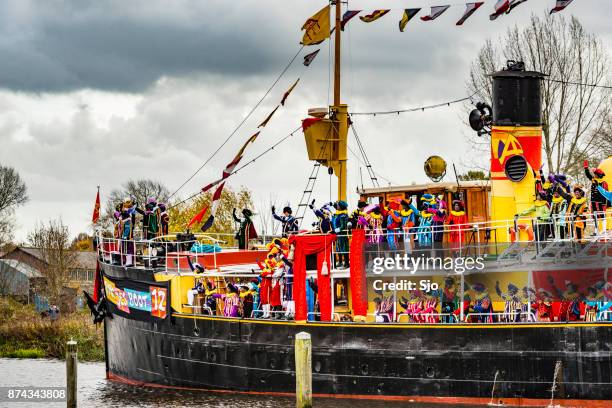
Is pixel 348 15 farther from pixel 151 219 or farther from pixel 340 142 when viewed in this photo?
pixel 151 219

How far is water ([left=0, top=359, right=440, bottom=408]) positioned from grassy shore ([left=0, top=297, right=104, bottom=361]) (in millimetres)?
5074

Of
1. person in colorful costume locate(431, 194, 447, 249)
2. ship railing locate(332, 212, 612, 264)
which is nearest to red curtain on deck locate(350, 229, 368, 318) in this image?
ship railing locate(332, 212, 612, 264)

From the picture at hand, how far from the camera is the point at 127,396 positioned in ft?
105

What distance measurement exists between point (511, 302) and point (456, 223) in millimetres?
2359

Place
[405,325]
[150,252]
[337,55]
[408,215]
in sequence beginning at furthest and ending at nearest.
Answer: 1. [337,55]
2. [150,252]
3. [408,215]
4. [405,325]

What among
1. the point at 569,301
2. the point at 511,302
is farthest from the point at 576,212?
the point at 511,302

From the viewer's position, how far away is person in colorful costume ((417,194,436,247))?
1090 inches

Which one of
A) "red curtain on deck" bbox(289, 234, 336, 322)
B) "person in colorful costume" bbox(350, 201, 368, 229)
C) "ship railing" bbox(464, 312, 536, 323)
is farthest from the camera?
"person in colorful costume" bbox(350, 201, 368, 229)

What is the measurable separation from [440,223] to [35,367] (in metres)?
20.8

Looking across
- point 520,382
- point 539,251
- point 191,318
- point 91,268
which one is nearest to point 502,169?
point 539,251

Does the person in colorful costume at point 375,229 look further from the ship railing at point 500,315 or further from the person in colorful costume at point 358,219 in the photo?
the ship railing at point 500,315

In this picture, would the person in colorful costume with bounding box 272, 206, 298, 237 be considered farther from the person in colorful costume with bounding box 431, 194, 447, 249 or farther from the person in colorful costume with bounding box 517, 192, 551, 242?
the person in colorful costume with bounding box 517, 192, 551, 242

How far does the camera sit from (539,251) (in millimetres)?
26406

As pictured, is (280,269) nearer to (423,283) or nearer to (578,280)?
(423,283)
